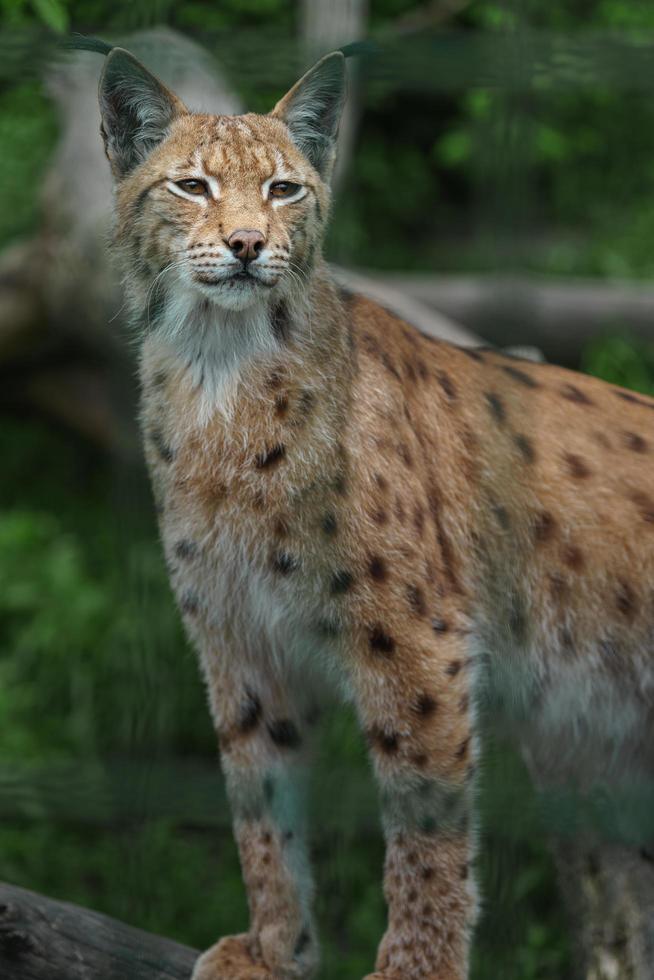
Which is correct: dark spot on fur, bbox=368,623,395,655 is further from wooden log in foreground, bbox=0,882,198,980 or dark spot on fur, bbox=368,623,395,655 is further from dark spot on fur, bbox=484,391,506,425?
wooden log in foreground, bbox=0,882,198,980

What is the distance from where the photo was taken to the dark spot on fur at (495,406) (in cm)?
355

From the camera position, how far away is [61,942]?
3.01 metres

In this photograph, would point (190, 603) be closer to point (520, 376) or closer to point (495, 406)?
point (495, 406)

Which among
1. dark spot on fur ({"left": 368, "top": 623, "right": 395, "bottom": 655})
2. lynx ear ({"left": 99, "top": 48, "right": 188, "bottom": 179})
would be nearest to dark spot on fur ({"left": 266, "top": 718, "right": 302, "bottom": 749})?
dark spot on fur ({"left": 368, "top": 623, "right": 395, "bottom": 655})

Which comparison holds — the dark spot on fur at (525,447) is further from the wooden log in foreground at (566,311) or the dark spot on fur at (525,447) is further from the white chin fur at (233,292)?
the wooden log in foreground at (566,311)

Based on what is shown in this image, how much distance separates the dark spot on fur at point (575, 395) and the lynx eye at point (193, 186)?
1.09 m

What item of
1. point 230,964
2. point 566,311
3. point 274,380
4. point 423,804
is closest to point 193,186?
point 274,380

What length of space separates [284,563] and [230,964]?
3.05 feet

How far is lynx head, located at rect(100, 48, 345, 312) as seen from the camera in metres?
2.96

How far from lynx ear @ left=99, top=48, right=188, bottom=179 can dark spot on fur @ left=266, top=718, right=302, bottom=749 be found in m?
1.29

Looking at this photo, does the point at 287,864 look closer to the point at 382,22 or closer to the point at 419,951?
the point at 419,951

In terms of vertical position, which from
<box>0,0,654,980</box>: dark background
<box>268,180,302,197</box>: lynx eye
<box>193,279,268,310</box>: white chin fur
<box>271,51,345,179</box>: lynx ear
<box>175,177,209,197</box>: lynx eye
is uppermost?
<box>271,51,345,179</box>: lynx ear

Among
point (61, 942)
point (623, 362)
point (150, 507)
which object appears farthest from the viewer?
point (623, 362)

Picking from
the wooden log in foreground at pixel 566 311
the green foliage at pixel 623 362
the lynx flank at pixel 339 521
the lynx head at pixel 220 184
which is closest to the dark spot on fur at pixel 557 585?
the lynx flank at pixel 339 521
